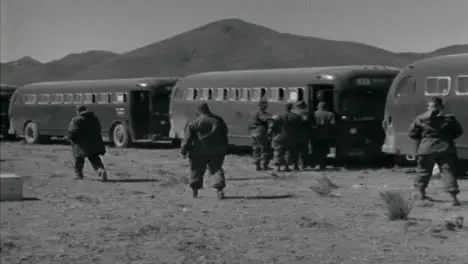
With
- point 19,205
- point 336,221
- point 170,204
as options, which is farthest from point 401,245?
point 19,205

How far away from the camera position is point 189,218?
41.5 ft

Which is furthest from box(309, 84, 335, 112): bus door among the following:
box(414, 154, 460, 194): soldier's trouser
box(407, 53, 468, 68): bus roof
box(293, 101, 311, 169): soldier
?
box(414, 154, 460, 194): soldier's trouser

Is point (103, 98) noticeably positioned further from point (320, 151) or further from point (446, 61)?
point (446, 61)

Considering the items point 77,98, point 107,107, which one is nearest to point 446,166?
point 107,107

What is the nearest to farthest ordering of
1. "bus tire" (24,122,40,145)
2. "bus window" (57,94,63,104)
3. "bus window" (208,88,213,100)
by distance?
1. "bus window" (208,88,213,100)
2. "bus window" (57,94,63,104)
3. "bus tire" (24,122,40,145)

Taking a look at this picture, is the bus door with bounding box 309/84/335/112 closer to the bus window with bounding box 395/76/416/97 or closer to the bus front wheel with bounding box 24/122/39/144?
the bus window with bounding box 395/76/416/97

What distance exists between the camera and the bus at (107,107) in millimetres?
30969

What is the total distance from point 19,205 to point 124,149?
16694 mm

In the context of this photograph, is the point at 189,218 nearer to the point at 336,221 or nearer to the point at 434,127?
the point at 336,221

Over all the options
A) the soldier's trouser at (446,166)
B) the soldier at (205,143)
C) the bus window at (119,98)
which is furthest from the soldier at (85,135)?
the bus window at (119,98)

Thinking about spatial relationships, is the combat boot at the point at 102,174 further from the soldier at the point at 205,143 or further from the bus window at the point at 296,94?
the bus window at the point at 296,94

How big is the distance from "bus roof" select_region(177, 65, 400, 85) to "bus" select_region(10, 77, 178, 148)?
6.03 ft

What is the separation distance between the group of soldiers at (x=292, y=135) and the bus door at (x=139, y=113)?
→ 32.9 ft

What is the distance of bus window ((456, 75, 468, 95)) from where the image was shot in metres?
18.4
